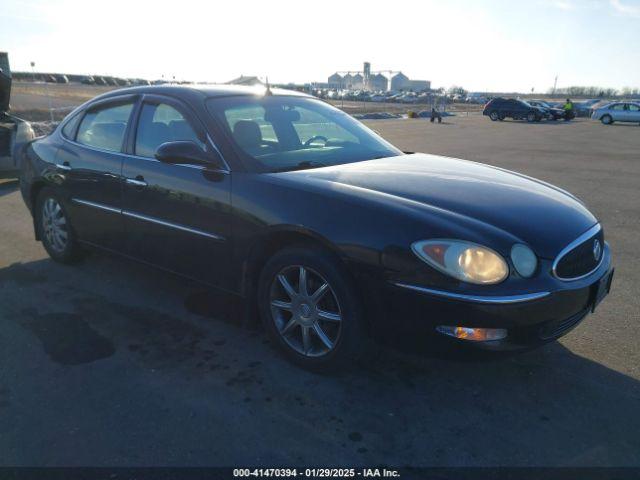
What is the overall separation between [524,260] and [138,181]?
274 centimetres

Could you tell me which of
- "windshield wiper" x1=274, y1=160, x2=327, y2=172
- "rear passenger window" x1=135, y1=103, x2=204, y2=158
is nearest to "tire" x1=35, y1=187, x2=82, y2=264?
"rear passenger window" x1=135, y1=103, x2=204, y2=158

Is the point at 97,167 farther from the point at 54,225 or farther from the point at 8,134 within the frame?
the point at 8,134

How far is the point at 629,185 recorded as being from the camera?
33.1 feet

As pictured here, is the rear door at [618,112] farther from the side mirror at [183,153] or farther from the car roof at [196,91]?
the side mirror at [183,153]

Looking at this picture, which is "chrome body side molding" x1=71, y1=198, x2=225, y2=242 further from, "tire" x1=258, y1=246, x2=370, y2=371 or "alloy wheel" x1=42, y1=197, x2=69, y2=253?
"tire" x1=258, y1=246, x2=370, y2=371

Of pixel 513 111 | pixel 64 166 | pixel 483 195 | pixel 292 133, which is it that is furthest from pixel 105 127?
pixel 513 111

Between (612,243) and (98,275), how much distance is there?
5.41m

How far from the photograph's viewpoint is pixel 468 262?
263cm

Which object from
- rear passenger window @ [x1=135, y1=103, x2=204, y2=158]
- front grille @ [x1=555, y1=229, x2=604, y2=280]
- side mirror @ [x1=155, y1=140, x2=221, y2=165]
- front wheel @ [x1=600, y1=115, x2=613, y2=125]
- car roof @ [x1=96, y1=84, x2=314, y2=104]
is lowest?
front wheel @ [x1=600, y1=115, x2=613, y2=125]

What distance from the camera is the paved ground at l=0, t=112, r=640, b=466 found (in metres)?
2.53

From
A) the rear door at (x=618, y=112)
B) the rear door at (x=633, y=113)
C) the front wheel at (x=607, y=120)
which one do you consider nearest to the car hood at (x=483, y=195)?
the rear door at (x=633, y=113)

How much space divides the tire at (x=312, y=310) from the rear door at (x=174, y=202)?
43cm

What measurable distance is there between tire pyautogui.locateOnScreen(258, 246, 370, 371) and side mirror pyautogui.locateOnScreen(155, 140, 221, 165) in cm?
83

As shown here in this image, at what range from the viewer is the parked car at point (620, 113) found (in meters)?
33.7
